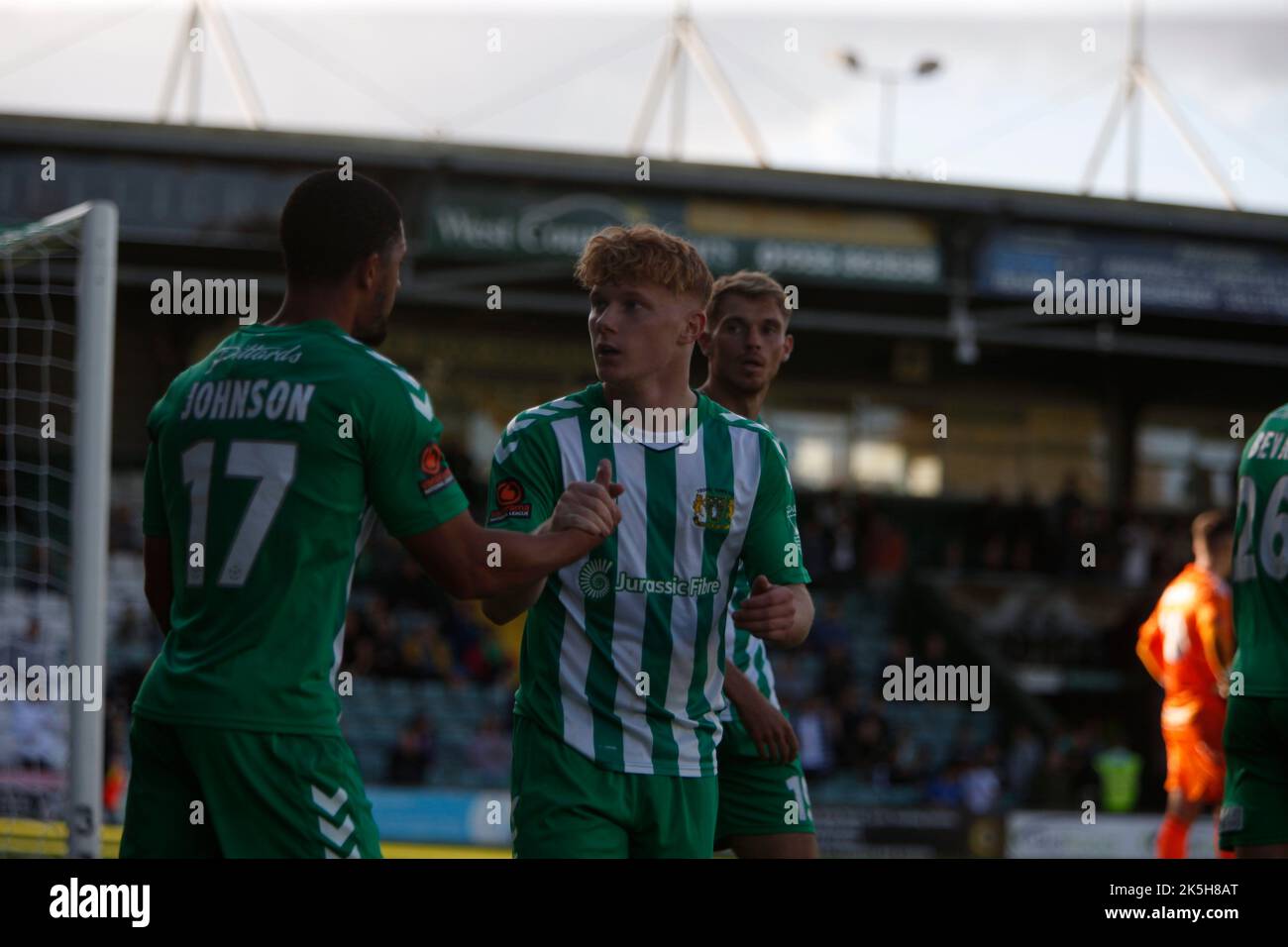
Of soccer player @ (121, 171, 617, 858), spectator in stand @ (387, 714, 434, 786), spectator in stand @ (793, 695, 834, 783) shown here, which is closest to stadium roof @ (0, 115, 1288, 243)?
spectator in stand @ (793, 695, 834, 783)

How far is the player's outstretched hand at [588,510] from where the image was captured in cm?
320

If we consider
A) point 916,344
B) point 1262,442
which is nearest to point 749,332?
point 1262,442

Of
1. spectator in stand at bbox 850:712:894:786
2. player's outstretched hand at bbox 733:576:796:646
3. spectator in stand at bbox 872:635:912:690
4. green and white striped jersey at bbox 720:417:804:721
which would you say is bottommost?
spectator in stand at bbox 850:712:894:786

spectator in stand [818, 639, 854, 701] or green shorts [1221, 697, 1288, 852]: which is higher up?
green shorts [1221, 697, 1288, 852]

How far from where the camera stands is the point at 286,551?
2977mm

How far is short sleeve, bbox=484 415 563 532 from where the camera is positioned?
3.55m

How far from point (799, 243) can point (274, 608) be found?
17450mm

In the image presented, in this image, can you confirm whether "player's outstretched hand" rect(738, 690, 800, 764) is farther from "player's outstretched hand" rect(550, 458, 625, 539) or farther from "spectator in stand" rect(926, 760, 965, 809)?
"spectator in stand" rect(926, 760, 965, 809)

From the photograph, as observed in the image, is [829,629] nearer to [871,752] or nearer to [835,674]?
[835,674]

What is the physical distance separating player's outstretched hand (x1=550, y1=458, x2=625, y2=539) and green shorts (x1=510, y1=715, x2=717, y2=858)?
0.65 metres

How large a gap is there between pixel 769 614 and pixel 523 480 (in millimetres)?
688

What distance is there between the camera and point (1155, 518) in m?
23.4
